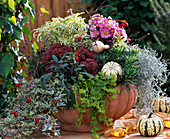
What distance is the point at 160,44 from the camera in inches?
129

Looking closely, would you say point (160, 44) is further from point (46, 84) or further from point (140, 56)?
point (46, 84)

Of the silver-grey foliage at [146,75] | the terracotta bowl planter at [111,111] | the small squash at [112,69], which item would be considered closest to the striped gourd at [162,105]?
the silver-grey foliage at [146,75]

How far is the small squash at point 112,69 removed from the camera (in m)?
1.42

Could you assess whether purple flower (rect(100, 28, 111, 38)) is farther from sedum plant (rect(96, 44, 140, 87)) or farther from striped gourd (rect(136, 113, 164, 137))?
striped gourd (rect(136, 113, 164, 137))

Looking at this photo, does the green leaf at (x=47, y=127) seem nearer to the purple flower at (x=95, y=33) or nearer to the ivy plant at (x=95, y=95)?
the ivy plant at (x=95, y=95)

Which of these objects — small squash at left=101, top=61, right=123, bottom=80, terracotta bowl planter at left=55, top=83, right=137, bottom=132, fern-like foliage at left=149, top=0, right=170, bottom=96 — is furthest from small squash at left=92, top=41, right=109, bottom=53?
A: fern-like foliage at left=149, top=0, right=170, bottom=96

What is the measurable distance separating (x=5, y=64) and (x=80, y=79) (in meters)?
0.64

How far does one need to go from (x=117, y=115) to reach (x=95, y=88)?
25 centimetres

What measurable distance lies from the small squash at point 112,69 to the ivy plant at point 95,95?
1.4 inches

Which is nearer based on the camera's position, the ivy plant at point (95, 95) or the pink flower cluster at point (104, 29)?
the ivy plant at point (95, 95)

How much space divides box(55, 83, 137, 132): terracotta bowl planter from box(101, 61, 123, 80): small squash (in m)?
0.09

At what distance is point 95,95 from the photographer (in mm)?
1383

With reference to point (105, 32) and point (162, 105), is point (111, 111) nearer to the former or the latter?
point (105, 32)

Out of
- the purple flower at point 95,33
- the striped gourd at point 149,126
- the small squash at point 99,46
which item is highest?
the purple flower at point 95,33
